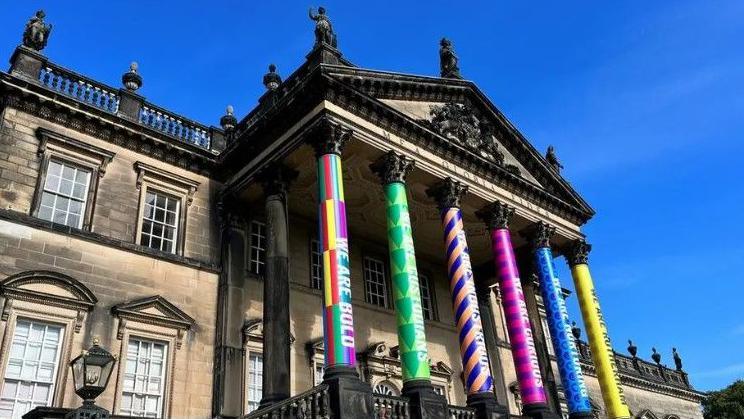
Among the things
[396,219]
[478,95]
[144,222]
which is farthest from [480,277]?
[144,222]

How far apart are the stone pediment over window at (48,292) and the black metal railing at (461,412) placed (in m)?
9.11

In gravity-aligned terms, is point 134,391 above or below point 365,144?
below

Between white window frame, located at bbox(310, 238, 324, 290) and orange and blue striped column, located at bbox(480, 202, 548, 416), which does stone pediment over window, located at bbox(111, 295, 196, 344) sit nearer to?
white window frame, located at bbox(310, 238, 324, 290)

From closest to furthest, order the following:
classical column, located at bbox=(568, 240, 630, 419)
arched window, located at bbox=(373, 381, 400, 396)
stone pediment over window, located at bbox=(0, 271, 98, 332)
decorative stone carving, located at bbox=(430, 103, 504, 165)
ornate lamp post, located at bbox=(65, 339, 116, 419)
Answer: ornate lamp post, located at bbox=(65, 339, 116, 419), stone pediment over window, located at bbox=(0, 271, 98, 332), decorative stone carving, located at bbox=(430, 103, 504, 165), arched window, located at bbox=(373, 381, 400, 396), classical column, located at bbox=(568, 240, 630, 419)

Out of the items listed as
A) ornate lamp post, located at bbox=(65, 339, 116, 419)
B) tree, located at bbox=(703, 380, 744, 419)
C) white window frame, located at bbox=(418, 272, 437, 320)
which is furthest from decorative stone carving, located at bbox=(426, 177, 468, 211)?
tree, located at bbox=(703, 380, 744, 419)

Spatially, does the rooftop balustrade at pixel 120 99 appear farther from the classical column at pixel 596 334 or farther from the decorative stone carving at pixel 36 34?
the classical column at pixel 596 334

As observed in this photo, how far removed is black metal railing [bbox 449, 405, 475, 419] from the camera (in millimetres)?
14781

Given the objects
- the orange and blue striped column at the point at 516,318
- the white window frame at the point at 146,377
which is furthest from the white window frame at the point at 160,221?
the orange and blue striped column at the point at 516,318

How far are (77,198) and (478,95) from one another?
43.8 feet

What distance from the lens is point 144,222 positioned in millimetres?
17188

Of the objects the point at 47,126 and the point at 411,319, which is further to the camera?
the point at 47,126

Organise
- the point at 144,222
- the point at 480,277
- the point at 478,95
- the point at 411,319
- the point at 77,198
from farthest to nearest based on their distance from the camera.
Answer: the point at 480,277, the point at 478,95, the point at 144,222, the point at 77,198, the point at 411,319

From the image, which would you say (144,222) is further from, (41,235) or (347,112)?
(347,112)

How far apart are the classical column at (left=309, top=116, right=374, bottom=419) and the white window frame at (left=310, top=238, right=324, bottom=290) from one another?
17.3 feet
